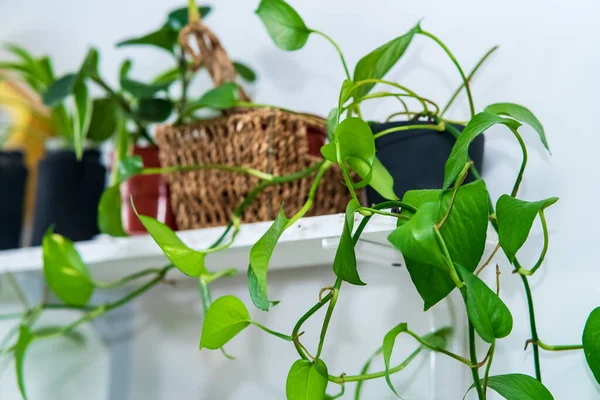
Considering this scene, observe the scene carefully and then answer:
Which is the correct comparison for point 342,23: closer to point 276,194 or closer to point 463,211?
point 276,194

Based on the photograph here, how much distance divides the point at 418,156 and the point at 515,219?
0.58 ft

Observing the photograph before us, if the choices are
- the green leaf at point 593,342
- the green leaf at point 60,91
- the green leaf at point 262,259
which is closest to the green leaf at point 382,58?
the green leaf at point 262,259

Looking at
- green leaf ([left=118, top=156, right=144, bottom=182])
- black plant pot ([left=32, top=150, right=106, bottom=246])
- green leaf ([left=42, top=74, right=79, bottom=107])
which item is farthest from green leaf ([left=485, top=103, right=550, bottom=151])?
black plant pot ([left=32, top=150, right=106, bottom=246])

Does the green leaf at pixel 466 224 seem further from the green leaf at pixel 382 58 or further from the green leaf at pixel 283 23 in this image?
the green leaf at pixel 283 23

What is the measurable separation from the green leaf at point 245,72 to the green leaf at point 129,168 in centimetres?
25

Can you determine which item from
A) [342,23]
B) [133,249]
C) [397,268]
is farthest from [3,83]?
[397,268]

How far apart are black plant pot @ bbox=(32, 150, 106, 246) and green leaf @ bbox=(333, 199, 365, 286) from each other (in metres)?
0.62

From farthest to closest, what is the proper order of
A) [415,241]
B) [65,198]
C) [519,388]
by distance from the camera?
1. [65,198]
2. [519,388]
3. [415,241]

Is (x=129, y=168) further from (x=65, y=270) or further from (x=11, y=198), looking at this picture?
(x=11, y=198)

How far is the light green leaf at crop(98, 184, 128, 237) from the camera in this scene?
0.81 m

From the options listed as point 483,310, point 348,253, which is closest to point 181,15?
point 348,253

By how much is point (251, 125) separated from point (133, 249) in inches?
10.0

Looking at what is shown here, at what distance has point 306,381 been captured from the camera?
556mm

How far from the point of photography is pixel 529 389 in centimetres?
53
